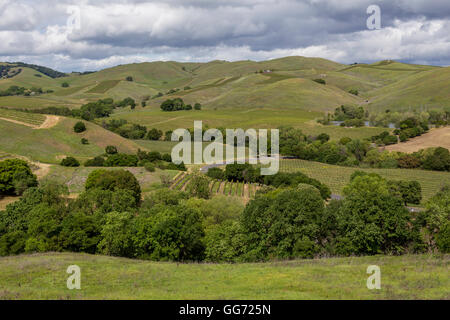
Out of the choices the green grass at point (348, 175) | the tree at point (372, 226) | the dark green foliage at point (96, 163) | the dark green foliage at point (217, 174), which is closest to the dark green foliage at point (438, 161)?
the green grass at point (348, 175)

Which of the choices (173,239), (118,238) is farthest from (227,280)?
(118,238)

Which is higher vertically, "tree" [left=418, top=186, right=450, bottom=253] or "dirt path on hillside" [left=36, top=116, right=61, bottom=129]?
"dirt path on hillside" [left=36, top=116, right=61, bottom=129]

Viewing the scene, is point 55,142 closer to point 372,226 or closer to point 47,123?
point 47,123

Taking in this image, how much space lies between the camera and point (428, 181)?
275 feet

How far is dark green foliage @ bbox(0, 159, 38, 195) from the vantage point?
65.4m

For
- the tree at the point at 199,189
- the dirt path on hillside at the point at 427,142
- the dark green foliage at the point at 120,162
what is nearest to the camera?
the tree at the point at 199,189

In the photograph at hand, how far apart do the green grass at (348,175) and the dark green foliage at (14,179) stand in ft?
199

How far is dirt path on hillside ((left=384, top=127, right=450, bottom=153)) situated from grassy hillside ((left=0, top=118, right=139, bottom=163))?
288 ft

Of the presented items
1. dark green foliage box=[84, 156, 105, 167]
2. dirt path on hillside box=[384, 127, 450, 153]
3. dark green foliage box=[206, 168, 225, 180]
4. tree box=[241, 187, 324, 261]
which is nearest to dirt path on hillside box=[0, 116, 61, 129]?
dark green foliage box=[84, 156, 105, 167]

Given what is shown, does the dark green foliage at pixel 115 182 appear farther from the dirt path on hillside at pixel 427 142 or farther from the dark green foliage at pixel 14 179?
the dirt path on hillside at pixel 427 142

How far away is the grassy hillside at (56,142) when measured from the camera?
9581cm

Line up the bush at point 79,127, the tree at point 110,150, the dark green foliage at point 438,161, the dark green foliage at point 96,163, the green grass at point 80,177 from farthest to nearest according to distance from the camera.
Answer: the bush at point 79,127, the tree at point 110,150, the dark green foliage at point 438,161, the dark green foliage at point 96,163, the green grass at point 80,177

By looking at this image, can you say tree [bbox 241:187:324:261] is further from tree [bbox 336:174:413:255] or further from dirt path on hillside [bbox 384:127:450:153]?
dirt path on hillside [bbox 384:127:450:153]
